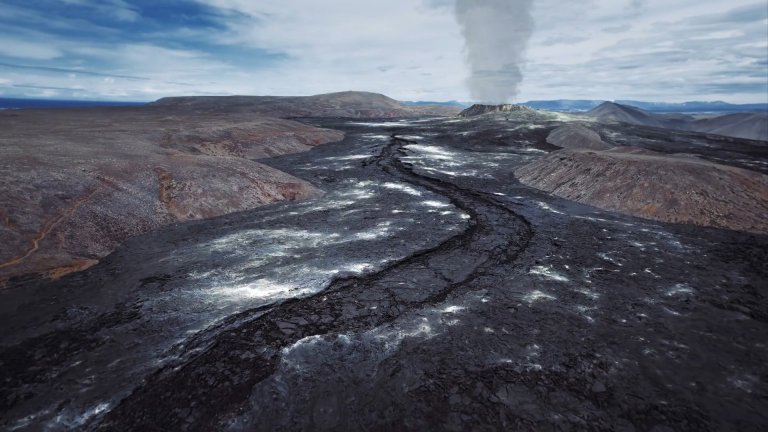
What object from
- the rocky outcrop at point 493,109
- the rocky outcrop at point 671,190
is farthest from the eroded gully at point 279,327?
the rocky outcrop at point 493,109

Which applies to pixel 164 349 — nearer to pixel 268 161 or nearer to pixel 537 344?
pixel 537 344

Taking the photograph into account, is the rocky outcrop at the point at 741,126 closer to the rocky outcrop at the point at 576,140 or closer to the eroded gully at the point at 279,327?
the rocky outcrop at the point at 576,140

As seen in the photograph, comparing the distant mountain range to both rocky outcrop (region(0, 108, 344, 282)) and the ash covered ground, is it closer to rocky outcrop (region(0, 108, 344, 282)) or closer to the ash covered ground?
the ash covered ground

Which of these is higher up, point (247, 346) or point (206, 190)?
point (206, 190)

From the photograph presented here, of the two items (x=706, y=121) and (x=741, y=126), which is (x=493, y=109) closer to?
(x=741, y=126)

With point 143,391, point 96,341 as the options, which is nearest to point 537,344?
point 143,391

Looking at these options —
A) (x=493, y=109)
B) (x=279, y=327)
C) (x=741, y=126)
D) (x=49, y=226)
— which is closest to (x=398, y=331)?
(x=279, y=327)
